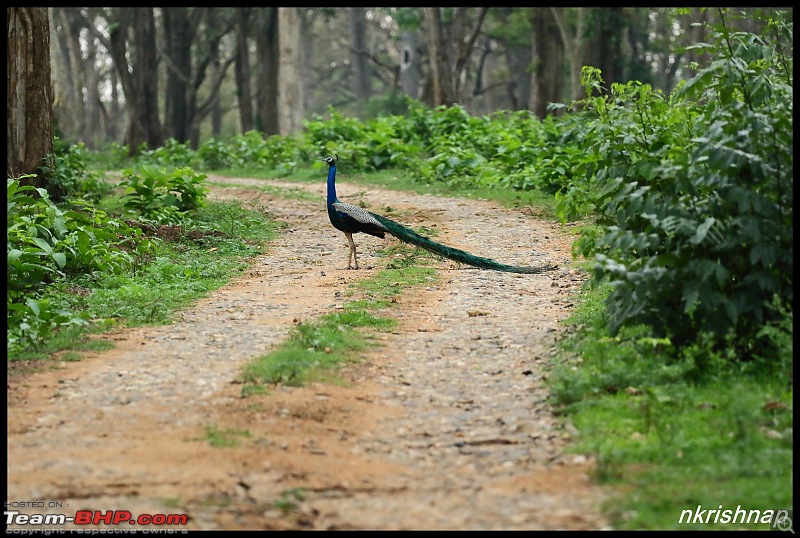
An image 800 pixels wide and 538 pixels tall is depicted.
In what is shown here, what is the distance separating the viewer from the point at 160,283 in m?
11.5

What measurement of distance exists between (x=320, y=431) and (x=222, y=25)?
4133cm

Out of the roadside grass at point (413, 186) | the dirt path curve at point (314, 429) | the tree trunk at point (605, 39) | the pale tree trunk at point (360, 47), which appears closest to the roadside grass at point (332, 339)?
the dirt path curve at point (314, 429)

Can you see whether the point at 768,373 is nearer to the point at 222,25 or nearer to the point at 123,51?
the point at 123,51

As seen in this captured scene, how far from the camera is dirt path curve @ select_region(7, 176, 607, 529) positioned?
556 cm

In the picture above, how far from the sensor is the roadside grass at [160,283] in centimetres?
913

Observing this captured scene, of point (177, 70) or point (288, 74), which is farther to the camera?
point (177, 70)

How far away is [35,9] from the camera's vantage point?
14172mm

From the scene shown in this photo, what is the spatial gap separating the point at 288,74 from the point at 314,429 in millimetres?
26171

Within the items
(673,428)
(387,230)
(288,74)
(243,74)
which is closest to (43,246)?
(387,230)

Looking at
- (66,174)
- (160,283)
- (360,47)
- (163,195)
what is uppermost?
(360,47)

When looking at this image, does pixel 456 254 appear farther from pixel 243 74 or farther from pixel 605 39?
pixel 243 74

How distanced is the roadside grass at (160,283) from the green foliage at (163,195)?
0.91ft

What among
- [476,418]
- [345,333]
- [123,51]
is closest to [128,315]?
[345,333]

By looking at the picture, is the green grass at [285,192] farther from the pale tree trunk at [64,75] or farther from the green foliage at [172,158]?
the pale tree trunk at [64,75]
